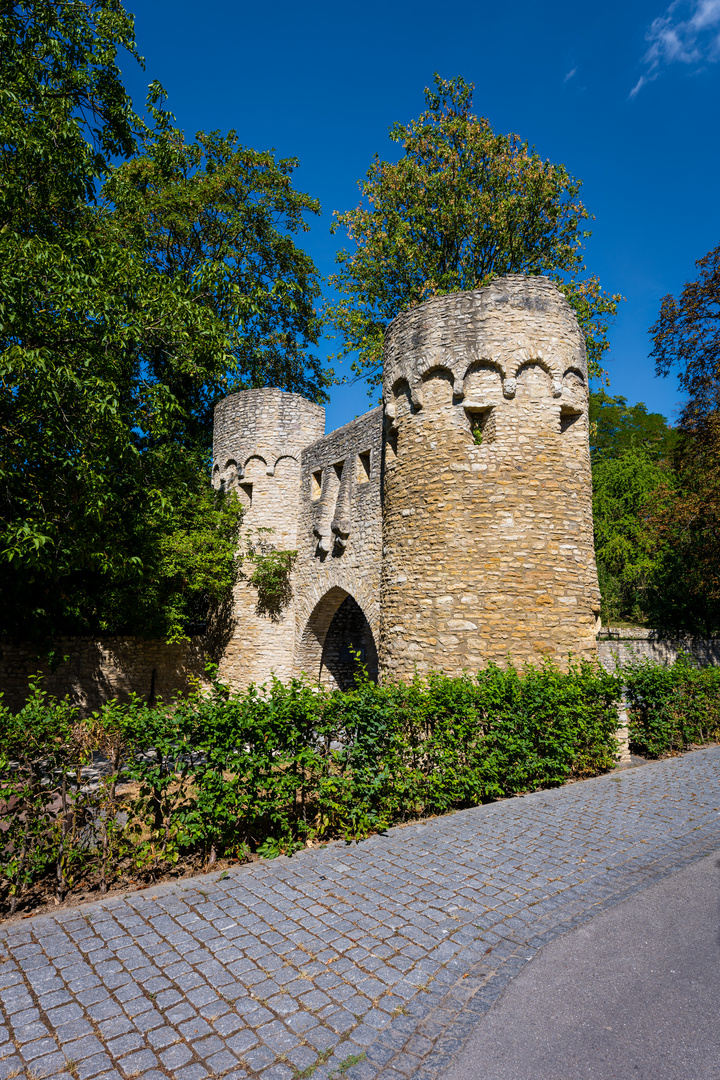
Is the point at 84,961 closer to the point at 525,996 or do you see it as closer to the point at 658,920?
the point at 525,996

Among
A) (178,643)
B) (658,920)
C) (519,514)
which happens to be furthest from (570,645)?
(178,643)

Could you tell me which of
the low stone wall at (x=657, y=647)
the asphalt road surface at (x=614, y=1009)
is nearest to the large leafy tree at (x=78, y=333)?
the asphalt road surface at (x=614, y=1009)

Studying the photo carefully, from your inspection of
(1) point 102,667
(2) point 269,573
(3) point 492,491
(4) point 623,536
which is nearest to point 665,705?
(3) point 492,491

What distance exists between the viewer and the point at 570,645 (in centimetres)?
807

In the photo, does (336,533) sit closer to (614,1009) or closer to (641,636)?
(614,1009)

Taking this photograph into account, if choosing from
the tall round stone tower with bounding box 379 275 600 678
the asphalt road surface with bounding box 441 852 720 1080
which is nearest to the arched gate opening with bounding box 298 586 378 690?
the tall round stone tower with bounding box 379 275 600 678

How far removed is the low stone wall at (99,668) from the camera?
458 inches

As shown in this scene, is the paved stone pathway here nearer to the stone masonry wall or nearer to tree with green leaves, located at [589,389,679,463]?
the stone masonry wall

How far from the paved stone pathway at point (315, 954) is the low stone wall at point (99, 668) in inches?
299

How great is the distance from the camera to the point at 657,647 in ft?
58.4

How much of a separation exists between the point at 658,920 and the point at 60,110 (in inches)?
429

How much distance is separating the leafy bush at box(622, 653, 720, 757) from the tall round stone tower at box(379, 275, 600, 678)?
1.23 metres

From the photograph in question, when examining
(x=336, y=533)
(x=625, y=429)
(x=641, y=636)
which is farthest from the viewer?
(x=625, y=429)

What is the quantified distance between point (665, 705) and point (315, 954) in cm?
733
